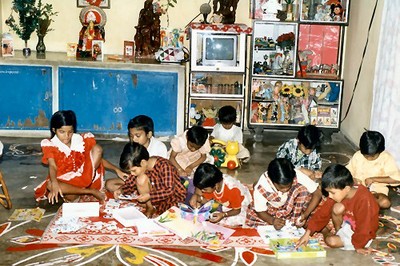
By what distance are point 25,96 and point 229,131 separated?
228 cm

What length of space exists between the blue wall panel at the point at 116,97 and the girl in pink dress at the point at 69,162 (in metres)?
1.92

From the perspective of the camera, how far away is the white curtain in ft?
17.7

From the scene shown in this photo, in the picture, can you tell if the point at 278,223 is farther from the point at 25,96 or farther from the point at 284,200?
the point at 25,96

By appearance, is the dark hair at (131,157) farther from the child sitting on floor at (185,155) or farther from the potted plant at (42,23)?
the potted plant at (42,23)

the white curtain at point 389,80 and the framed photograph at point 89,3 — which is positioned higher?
the framed photograph at point 89,3

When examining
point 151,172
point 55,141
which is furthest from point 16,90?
point 151,172

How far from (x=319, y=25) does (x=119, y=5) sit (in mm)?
2307

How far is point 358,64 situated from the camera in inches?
262

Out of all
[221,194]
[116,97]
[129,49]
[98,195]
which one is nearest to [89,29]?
[129,49]

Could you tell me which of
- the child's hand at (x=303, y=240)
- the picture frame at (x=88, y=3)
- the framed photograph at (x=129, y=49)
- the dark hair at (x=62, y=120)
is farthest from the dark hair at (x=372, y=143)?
the picture frame at (x=88, y=3)

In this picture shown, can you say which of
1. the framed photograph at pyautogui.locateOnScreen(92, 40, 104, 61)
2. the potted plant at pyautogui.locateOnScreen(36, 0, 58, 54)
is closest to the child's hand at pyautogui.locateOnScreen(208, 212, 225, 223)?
the framed photograph at pyautogui.locateOnScreen(92, 40, 104, 61)

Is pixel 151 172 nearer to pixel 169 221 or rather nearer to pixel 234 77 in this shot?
pixel 169 221

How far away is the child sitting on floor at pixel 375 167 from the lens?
176 inches

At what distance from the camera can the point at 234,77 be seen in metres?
7.04
